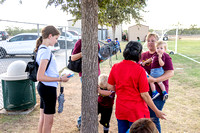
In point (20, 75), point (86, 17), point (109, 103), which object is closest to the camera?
point (86, 17)

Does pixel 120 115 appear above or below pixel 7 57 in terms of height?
below

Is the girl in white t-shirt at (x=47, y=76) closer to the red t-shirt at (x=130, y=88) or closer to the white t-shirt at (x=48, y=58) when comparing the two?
the white t-shirt at (x=48, y=58)

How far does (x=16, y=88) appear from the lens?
4273mm

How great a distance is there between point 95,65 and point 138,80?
725 mm

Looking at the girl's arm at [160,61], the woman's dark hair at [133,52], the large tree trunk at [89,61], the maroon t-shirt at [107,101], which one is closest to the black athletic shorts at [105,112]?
the maroon t-shirt at [107,101]

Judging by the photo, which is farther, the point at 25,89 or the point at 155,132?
the point at 25,89

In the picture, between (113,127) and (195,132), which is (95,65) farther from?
(195,132)

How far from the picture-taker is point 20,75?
14.0ft

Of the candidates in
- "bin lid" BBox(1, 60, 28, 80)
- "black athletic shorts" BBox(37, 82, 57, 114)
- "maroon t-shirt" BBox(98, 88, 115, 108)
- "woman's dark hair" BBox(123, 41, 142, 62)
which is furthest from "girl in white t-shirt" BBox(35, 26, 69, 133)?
"bin lid" BBox(1, 60, 28, 80)

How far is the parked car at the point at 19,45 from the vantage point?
4949mm

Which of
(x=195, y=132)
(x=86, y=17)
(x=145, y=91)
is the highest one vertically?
(x=86, y=17)

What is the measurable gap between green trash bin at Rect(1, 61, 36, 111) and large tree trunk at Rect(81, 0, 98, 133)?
7.34ft

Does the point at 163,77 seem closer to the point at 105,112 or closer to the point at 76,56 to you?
the point at 105,112

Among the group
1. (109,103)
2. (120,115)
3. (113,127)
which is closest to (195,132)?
(113,127)
